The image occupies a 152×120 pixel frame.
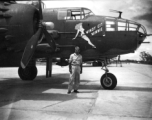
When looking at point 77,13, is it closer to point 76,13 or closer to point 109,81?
point 76,13

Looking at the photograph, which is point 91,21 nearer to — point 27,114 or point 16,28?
point 16,28

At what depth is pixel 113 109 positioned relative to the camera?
16.4ft

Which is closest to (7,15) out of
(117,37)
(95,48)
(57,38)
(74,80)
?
(57,38)

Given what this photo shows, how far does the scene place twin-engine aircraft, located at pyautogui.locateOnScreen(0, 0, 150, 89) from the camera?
6.59 m

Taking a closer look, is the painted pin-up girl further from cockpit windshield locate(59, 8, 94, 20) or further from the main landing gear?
the main landing gear

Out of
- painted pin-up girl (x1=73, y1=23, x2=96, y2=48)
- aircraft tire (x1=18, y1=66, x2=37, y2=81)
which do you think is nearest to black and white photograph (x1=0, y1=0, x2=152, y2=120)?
painted pin-up girl (x1=73, y1=23, x2=96, y2=48)

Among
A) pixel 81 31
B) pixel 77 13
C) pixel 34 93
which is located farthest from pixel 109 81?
pixel 77 13

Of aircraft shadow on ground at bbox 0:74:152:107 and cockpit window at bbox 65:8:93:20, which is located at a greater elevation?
cockpit window at bbox 65:8:93:20

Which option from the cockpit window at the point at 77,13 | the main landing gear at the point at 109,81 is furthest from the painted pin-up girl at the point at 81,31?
the main landing gear at the point at 109,81

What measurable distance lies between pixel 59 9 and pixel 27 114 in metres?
6.16

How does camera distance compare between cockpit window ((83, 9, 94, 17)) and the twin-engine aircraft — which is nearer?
the twin-engine aircraft

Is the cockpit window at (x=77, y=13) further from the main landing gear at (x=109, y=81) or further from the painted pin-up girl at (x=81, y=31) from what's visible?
the main landing gear at (x=109, y=81)

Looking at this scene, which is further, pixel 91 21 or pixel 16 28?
pixel 91 21

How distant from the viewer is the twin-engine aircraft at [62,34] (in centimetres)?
659
